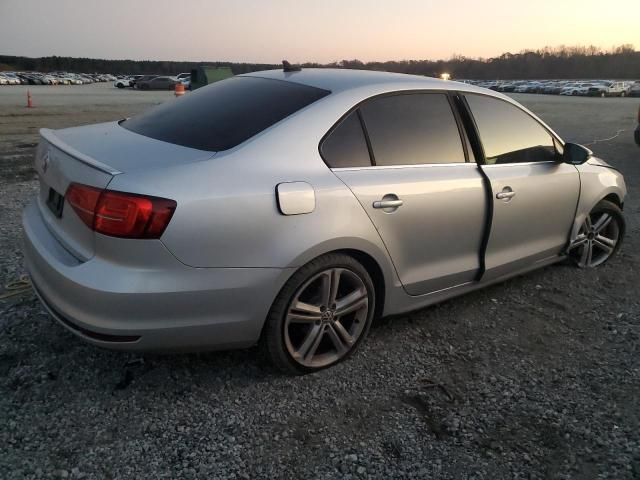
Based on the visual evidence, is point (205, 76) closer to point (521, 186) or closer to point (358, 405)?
point (521, 186)

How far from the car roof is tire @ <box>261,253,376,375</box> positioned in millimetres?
1037

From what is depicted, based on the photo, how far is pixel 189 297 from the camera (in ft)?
7.64

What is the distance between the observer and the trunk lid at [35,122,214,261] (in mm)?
2367

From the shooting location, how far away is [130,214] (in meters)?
2.21

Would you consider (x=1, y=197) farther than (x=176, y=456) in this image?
Yes

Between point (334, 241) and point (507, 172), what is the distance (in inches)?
60.9

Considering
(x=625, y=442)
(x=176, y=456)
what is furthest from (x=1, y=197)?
(x=625, y=442)

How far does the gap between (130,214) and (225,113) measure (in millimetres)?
979

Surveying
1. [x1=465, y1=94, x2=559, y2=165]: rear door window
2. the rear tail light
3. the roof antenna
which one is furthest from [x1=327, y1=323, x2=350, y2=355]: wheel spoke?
the roof antenna

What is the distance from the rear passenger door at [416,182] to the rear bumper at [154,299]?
72cm

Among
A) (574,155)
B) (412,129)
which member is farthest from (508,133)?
(412,129)

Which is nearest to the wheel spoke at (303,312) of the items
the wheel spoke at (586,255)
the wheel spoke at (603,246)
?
the wheel spoke at (586,255)

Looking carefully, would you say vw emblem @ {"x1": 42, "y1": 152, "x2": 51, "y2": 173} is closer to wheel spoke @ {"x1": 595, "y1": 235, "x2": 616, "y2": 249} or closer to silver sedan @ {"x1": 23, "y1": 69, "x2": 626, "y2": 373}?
silver sedan @ {"x1": 23, "y1": 69, "x2": 626, "y2": 373}

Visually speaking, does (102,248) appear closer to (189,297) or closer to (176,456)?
(189,297)
